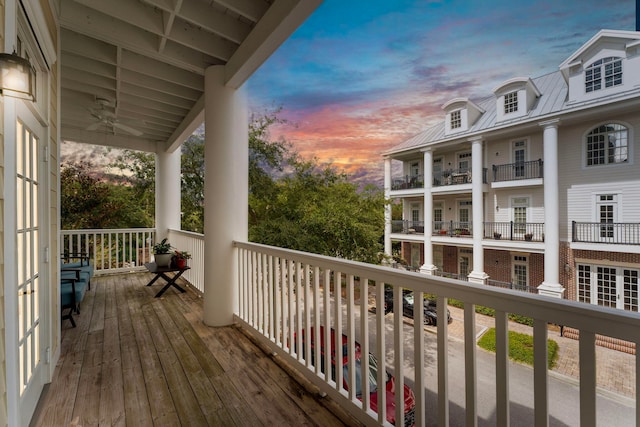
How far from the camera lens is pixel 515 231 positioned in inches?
71.2

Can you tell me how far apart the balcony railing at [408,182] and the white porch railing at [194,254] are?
3003 millimetres

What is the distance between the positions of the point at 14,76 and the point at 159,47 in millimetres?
2010

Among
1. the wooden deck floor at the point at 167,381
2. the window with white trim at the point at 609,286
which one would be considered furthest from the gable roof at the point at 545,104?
the wooden deck floor at the point at 167,381

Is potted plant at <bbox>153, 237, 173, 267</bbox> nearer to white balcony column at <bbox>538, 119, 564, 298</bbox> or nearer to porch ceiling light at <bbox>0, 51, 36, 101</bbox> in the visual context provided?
porch ceiling light at <bbox>0, 51, 36, 101</bbox>

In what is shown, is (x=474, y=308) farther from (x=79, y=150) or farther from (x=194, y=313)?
(x=79, y=150)

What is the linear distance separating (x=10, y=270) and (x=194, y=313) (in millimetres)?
2423

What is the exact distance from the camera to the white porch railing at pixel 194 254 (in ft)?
14.0

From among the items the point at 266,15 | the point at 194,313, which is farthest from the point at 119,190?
the point at 266,15

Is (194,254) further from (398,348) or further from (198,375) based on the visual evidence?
(398,348)

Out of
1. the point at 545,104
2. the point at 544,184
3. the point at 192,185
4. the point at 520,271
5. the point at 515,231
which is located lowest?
the point at 520,271

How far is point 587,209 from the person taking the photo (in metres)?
1.43

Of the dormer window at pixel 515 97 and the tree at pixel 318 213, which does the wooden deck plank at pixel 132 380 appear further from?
the dormer window at pixel 515 97

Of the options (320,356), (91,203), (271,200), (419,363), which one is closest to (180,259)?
(271,200)

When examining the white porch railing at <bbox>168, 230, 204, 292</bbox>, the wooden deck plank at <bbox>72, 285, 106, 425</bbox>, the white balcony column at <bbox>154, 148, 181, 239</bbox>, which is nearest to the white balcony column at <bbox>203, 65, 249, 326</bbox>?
the wooden deck plank at <bbox>72, 285, 106, 425</bbox>
